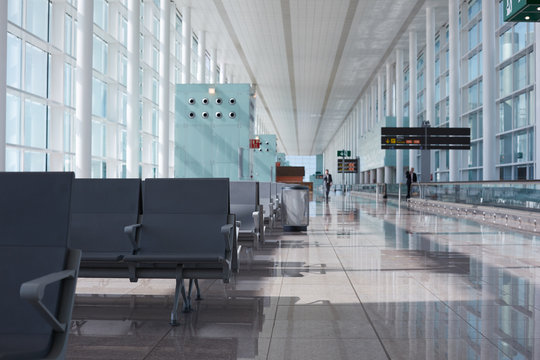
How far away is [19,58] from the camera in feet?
48.0

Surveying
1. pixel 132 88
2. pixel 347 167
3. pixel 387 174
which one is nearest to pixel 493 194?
pixel 132 88

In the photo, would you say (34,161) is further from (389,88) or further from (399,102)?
(389,88)

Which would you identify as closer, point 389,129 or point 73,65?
point 73,65

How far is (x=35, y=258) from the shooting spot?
2.62 metres

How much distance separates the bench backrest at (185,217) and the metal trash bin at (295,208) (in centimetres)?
828

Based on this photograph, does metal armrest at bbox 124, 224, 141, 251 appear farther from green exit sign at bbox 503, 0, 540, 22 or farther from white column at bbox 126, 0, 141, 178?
white column at bbox 126, 0, 141, 178

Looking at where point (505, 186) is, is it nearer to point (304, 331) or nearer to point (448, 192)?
point (448, 192)

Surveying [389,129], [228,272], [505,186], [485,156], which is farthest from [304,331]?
[389,129]

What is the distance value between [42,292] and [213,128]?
1815 centimetres

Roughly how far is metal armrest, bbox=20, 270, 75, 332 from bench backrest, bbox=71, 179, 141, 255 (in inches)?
120

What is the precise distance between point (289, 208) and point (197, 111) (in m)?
8.00

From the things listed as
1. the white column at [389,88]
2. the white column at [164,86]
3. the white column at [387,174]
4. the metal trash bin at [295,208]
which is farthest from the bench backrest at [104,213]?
the white column at [387,174]

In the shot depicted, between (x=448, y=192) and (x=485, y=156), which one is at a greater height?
→ (x=485, y=156)

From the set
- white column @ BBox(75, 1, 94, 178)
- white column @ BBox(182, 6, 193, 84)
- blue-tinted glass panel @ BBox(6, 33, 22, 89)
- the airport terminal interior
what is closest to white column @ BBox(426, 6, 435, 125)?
the airport terminal interior
